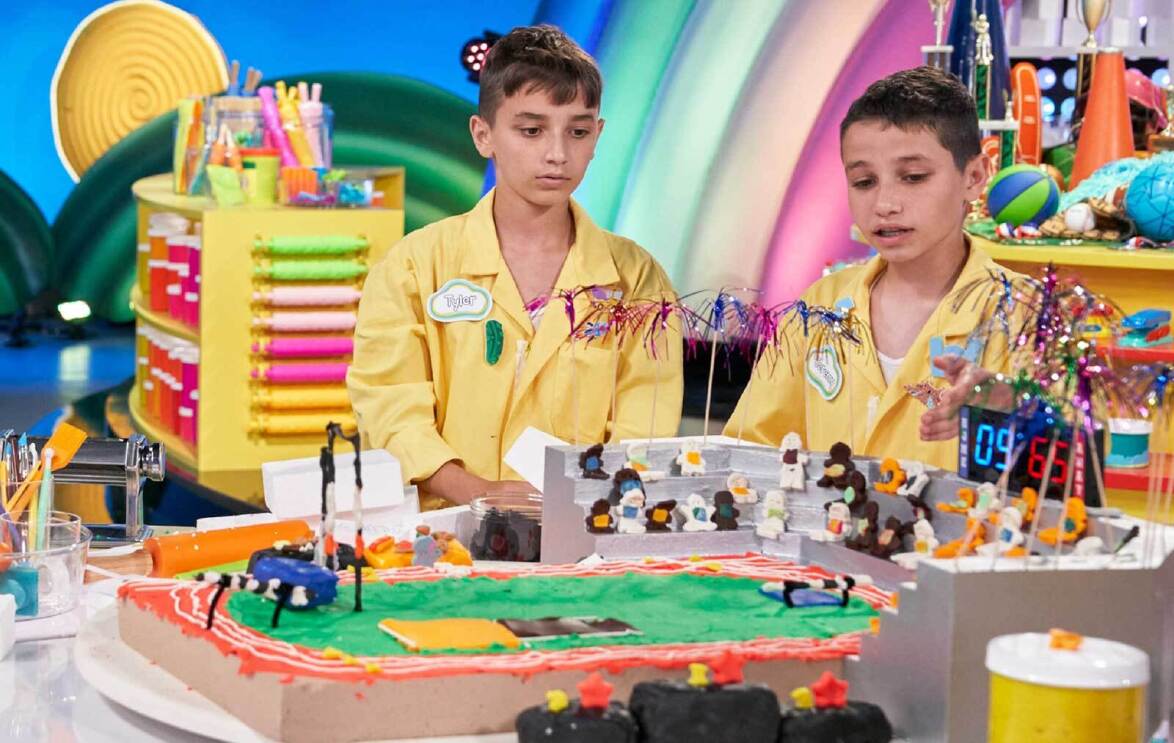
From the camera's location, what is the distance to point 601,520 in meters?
2.08

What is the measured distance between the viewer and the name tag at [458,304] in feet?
10.5

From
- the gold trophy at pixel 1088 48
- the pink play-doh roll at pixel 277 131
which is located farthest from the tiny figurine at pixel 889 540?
the pink play-doh roll at pixel 277 131

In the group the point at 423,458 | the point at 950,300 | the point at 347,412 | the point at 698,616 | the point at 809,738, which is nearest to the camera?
the point at 809,738

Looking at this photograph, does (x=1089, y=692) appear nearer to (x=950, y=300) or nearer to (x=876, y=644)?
(x=876, y=644)

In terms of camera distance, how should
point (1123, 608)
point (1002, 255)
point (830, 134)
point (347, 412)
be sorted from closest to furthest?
point (1123, 608) < point (1002, 255) < point (347, 412) < point (830, 134)

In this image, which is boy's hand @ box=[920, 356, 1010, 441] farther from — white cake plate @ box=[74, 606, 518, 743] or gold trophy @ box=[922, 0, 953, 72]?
gold trophy @ box=[922, 0, 953, 72]

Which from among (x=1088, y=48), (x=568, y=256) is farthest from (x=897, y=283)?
(x=1088, y=48)

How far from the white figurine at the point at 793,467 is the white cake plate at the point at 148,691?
648 millimetres

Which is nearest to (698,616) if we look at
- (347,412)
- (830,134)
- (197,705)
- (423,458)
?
(197,705)

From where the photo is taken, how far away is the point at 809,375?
2809 mm

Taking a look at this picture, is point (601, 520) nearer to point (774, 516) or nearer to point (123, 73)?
point (774, 516)

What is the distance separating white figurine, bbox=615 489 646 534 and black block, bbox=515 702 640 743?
670 mm

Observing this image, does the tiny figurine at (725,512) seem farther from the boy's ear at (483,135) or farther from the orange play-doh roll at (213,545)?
the boy's ear at (483,135)

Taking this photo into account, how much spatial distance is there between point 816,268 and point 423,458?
6.10m
